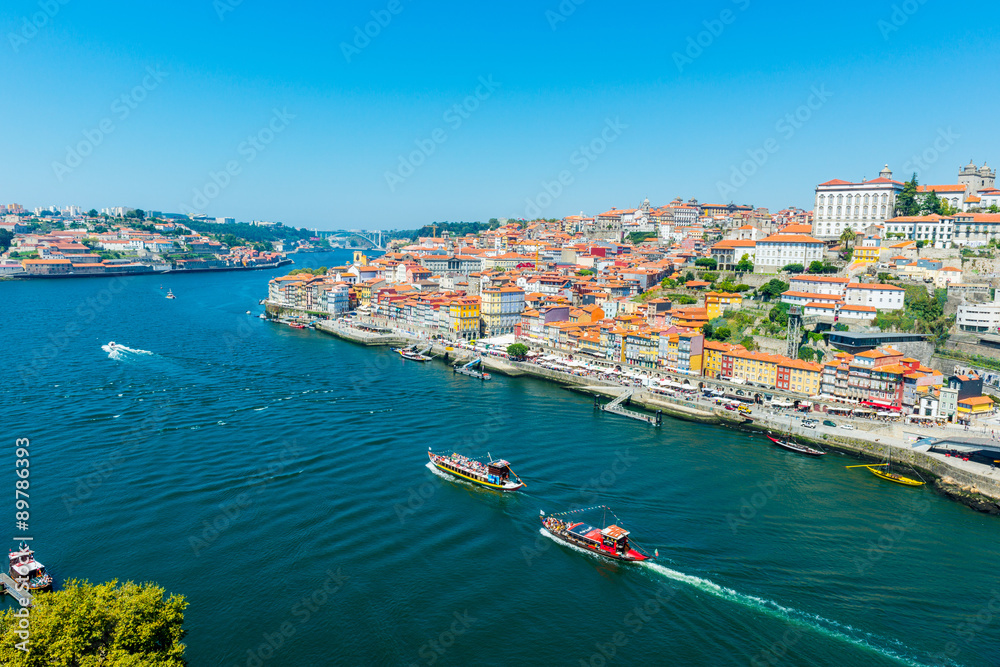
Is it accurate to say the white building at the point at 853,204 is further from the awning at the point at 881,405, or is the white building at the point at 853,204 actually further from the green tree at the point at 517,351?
the green tree at the point at 517,351

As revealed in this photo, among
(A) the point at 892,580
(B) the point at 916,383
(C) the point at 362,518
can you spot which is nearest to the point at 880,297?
(B) the point at 916,383

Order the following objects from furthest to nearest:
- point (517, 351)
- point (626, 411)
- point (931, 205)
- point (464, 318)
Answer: point (464, 318)
point (931, 205)
point (517, 351)
point (626, 411)

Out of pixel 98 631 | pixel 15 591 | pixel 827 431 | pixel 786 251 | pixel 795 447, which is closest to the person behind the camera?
pixel 98 631

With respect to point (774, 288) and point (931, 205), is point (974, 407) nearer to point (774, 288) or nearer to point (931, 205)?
point (774, 288)

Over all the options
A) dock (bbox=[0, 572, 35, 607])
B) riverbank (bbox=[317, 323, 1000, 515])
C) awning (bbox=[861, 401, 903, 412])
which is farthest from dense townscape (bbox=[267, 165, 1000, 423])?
dock (bbox=[0, 572, 35, 607])

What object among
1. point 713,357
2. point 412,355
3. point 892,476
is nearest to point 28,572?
point 892,476

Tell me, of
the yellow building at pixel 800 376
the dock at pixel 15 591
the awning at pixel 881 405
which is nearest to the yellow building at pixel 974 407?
the awning at pixel 881 405

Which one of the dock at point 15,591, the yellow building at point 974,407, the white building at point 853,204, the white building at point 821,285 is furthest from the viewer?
the white building at point 853,204
